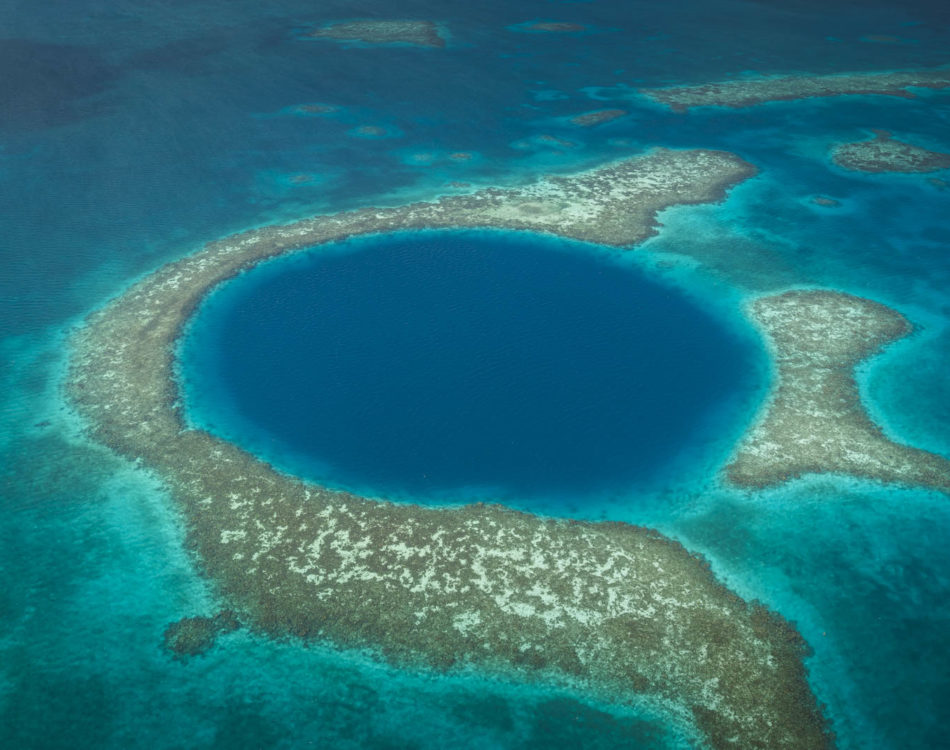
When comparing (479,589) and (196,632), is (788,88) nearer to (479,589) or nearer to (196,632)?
(479,589)

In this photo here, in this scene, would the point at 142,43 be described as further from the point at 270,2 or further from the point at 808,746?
the point at 808,746

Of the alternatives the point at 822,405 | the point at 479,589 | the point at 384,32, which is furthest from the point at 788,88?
the point at 479,589

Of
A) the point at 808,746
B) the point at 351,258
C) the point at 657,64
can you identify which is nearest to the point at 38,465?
the point at 351,258

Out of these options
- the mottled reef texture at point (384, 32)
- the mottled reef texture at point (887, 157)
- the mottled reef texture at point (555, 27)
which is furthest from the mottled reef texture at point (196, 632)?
the mottled reef texture at point (555, 27)

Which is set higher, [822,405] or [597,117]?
[597,117]

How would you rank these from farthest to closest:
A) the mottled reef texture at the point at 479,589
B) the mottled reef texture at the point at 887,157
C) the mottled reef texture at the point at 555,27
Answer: the mottled reef texture at the point at 555,27 → the mottled reef texture at the point at 887,157 → the mottled reef texture at the point at 479,589

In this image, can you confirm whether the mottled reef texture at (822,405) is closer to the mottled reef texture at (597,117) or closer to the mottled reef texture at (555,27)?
the mottled reef texture at (597,117)
